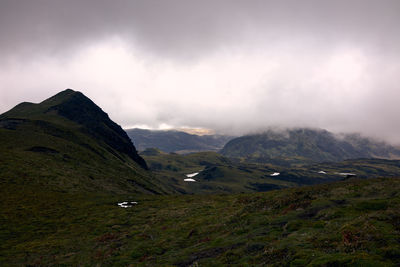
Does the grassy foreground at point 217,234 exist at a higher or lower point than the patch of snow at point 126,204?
higher

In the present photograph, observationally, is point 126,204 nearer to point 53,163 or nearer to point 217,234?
point 217,234

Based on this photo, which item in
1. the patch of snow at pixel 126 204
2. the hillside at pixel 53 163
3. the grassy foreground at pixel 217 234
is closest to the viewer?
the grassy foreground at pixel 217 234

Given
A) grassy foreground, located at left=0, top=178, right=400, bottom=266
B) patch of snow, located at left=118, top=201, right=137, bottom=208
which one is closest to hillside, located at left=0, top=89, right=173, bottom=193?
grassy foreground, located at left=0, top=178, right=400, bottom=266

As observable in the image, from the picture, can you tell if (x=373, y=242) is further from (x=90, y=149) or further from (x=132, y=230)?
(x=90, y=149)

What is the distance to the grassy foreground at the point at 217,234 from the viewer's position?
15.6m

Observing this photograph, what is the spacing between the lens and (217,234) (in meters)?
27.8

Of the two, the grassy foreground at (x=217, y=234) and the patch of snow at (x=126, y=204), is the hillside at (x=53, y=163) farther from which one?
the patch of snow at (x=126, y=204)

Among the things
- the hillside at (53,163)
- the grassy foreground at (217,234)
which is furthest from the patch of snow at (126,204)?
the hillside at (53,163)

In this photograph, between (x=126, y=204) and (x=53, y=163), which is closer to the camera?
(x=126, y=204)

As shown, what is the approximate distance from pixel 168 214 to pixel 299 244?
3383cm

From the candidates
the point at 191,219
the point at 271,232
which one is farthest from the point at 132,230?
the point at 271,232

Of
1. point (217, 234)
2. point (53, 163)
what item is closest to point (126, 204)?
point (217, 234)

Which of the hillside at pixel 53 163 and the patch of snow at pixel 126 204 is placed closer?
the patch of snow at pixel 126 204

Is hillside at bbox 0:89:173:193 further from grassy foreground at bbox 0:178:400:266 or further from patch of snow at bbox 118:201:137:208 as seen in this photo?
patch of snow at bbox 118:201:137:208
